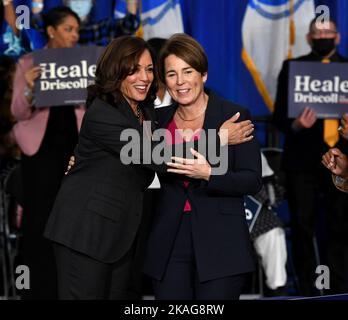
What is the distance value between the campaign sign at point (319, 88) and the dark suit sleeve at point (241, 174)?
1757 millimetres

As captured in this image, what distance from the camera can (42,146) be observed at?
4934mm

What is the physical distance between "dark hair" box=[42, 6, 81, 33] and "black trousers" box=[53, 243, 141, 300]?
206 centimetres

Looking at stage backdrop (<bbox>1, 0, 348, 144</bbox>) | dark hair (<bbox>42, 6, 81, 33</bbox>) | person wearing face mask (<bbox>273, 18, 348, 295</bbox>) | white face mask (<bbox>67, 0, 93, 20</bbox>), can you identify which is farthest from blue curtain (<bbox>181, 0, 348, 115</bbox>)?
dark hair (<bbox>42, 6, 81, 33</bbox>)

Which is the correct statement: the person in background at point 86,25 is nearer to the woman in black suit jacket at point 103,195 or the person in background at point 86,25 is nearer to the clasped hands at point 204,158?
the woman in black suit jacket at point 103,195

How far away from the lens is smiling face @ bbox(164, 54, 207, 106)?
10.8ft

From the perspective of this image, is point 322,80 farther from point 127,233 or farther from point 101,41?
point 127,233

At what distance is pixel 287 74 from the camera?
5.17 metres

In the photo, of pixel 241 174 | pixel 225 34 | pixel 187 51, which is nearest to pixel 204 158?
pixel 241 174

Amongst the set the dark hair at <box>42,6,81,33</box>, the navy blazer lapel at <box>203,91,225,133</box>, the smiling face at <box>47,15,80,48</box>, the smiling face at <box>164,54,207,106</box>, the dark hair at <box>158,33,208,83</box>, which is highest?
the dark hair at <box>42,6,81,33</box>

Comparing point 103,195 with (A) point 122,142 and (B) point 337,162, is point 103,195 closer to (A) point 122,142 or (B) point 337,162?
(A) point 122,142

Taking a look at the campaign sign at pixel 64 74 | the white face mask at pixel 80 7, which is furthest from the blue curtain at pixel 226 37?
the campaign sign at pixel 64 74

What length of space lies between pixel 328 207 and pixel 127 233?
2271 millimetres

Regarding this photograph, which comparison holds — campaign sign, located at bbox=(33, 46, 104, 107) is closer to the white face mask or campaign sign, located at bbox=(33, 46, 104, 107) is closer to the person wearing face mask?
the white face mask
